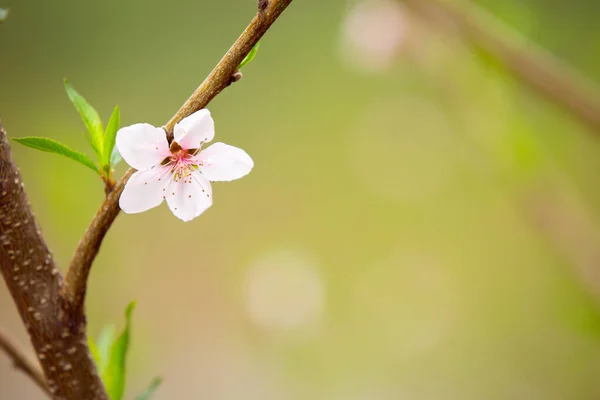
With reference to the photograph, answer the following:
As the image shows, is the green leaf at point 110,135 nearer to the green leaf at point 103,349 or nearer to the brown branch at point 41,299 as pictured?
the brown branch at point 41,299

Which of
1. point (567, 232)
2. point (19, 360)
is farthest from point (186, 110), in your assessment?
point (567, 232)

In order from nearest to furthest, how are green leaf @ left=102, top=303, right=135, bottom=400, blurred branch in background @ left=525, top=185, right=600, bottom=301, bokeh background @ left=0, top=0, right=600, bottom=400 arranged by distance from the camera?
1. green leaf @ left=102, top=303, right=135, bottom=400
2. blurred branch in background @ left=525, top=185, right=600, bottom=301
3. bokeh background @ left=0, top=0, right=600, bottom=400

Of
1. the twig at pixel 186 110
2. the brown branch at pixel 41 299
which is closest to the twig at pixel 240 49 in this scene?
the twig at pixel 186 110

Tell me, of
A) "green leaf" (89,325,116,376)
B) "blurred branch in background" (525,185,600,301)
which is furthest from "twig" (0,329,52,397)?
"blurred branch in background" (525,185,600,301)

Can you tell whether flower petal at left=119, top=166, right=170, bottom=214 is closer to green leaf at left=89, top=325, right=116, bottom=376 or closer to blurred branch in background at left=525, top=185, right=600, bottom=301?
green leaf at left=89, top=325, right=116, bottom=376

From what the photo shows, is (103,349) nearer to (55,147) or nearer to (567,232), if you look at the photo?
(55,147)

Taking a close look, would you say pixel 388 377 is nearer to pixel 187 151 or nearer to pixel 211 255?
pixel 211 255
